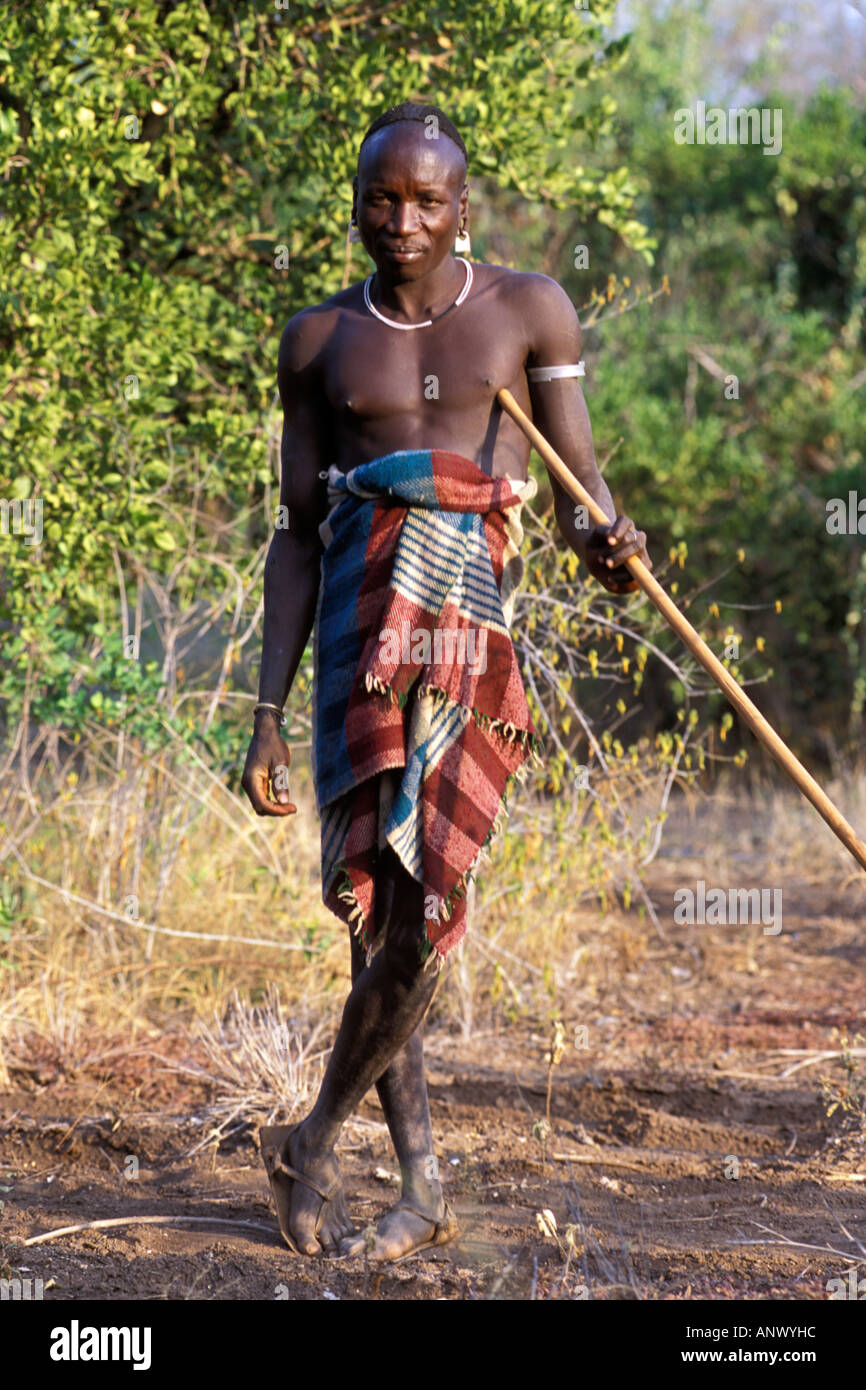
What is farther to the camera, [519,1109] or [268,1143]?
[519,1109]

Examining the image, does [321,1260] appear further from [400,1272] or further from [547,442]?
[547,442]

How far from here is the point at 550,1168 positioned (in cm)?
349

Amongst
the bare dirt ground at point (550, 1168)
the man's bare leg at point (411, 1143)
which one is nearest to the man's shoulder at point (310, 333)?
the man's bare leg at point (411, 1143)

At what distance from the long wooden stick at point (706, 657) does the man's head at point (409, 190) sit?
297mm

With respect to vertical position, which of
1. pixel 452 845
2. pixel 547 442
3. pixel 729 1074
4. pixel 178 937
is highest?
pixel 547 442

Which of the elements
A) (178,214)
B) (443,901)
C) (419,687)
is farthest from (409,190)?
(178,214)

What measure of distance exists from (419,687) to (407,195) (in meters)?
0.87

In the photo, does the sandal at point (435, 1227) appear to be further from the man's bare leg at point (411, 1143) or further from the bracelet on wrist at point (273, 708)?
the bracelet on wrist at point (273, 708)

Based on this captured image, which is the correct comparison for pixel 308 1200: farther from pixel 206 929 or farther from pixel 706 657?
pixel 206 929

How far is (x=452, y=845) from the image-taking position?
2748mm

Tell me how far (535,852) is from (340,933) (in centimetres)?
65

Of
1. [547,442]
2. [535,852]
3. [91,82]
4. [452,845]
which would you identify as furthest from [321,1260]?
[91,82]

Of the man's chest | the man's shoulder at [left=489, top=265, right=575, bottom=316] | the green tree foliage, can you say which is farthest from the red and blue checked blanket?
the green tree foliage

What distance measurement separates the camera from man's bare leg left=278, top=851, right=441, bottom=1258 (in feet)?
9.23
